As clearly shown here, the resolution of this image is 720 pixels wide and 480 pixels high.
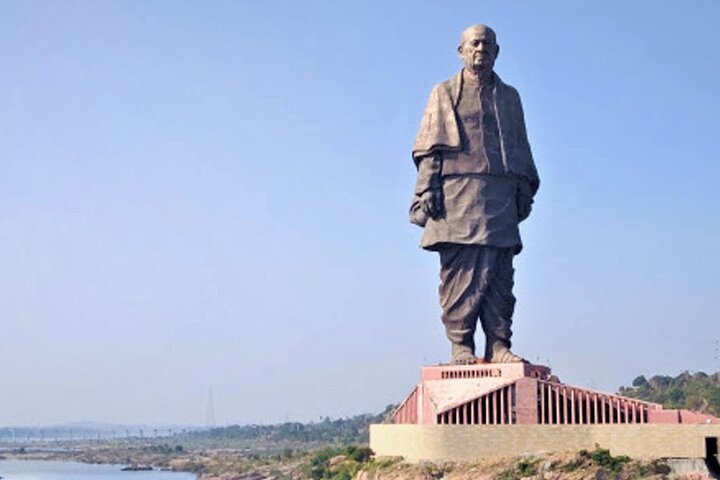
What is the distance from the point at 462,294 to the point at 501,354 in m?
2.21

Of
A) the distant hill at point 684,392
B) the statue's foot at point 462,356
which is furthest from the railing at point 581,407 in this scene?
the distant hill at point 684,392

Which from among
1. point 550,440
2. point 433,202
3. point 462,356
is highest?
point 433,202

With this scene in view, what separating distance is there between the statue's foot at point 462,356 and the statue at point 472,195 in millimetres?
31

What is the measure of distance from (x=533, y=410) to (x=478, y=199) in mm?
7192

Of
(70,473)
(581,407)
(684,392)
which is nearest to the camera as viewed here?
(581,407)

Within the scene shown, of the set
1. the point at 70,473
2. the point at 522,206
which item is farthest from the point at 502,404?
the point at 70,473

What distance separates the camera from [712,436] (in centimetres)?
3131

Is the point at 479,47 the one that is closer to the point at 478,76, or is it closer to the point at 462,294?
the point at 478,76

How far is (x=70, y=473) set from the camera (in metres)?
105

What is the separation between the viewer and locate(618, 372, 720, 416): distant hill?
67.0 m

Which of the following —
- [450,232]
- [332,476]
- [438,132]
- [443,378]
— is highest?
[438,132]

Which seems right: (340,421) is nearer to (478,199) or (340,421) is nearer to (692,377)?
(692,377)

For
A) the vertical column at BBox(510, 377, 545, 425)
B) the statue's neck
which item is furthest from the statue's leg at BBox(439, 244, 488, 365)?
the statue's neck

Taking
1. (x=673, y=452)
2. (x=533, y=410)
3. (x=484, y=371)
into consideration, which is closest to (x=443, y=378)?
(x=484, y=371)
